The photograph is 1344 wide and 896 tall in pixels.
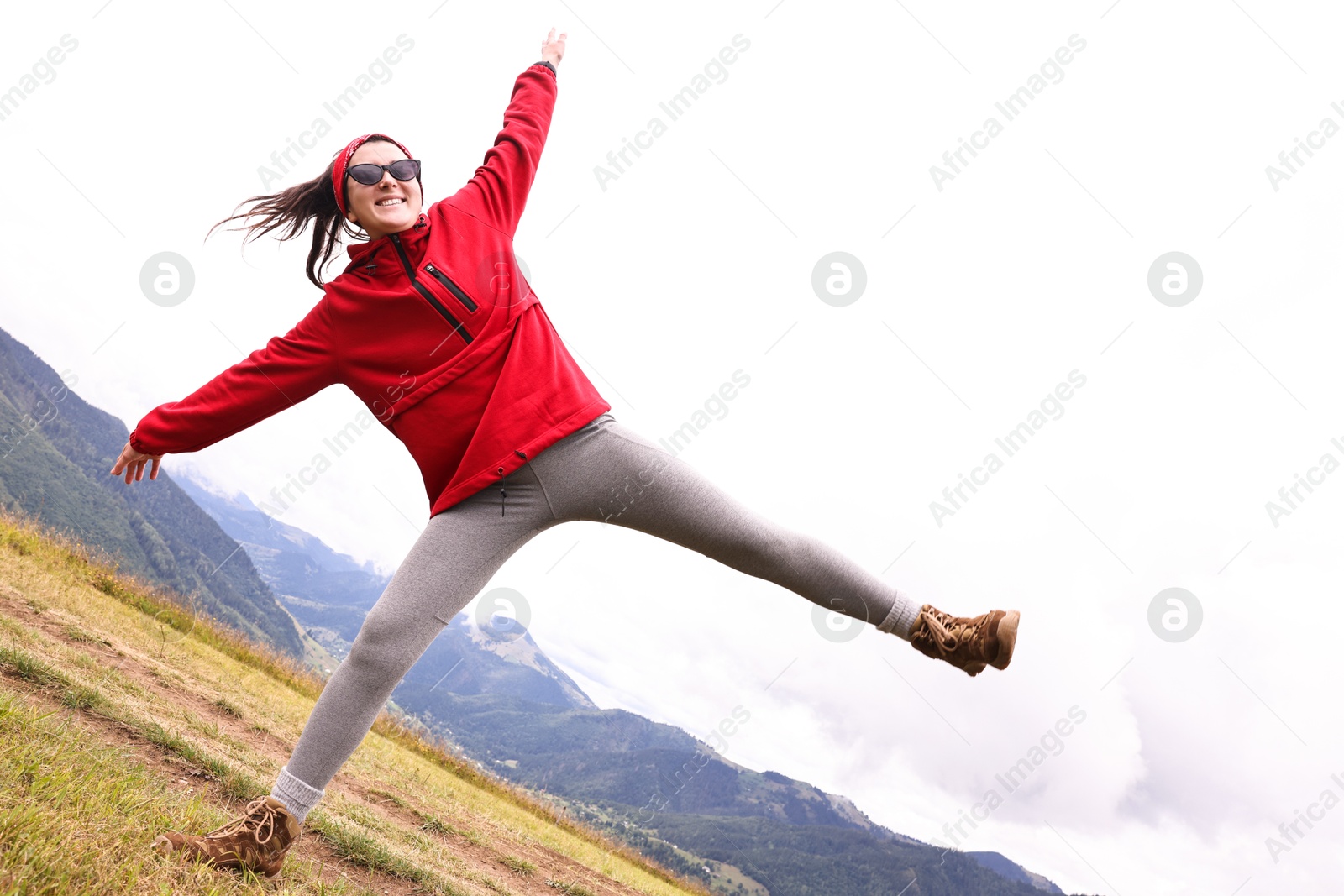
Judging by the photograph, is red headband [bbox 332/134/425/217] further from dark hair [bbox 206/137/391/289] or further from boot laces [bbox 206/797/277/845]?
boot laces [bbox 206/797/277/845]

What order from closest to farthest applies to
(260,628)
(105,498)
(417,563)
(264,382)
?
(417,563) → (264,382) → (105,498) → (260,628)

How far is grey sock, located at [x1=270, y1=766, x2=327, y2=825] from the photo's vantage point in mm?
2400

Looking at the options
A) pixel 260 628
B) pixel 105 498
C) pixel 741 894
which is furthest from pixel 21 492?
pixel 741 894

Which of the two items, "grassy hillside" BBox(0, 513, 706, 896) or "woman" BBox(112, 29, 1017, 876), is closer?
"grassy hillside" BBox(0, 513, 706, 896)

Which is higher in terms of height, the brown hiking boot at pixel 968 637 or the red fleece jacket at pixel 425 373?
the brown hiking boot at pixel 968 637

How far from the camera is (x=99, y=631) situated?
18.7 ft

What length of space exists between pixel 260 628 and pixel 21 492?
80206 millimetres

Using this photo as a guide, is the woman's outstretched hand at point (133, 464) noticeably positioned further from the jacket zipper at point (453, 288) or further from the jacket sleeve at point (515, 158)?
the jacket sleeve at point (515, 158)

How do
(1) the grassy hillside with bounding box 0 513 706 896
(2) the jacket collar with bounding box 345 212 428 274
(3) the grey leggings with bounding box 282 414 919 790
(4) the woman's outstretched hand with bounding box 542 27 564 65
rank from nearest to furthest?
1. (1) the grassy hillside with bounding box 0 513 706 896
2. (3) the grey leggings with bounding box 282 414 919 790
3. (2) the jacket collar with bounding box 345 212 428 274
4. (4) the woman's outstretched hand with bounding box 542 27 564 65

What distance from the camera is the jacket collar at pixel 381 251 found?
8.75ft

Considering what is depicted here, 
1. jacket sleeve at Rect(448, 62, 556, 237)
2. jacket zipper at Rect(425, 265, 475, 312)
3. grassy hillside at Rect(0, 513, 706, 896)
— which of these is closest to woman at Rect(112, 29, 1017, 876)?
jacket zipper at Rect(425, 265, 475, 312)

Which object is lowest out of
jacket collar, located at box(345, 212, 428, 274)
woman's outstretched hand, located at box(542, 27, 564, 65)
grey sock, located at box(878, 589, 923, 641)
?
jacket collar, located at box(345, 212, 428, 274)

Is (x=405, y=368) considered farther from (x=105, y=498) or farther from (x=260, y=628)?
(x=260, y=628)

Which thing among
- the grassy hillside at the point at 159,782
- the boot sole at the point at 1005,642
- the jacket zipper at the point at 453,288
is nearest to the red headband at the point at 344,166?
the jacket zipper at the point at 453,288
